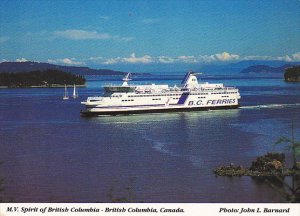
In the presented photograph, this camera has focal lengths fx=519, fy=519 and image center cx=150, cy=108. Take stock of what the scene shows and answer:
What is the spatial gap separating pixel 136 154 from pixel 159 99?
6118mm

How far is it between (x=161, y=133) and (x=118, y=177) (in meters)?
3.82

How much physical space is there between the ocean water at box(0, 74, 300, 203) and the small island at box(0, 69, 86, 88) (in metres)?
13.4

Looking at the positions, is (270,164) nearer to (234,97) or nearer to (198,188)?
(198,188)

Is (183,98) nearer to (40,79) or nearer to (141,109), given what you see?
(141,109)

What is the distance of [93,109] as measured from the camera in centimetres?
1224

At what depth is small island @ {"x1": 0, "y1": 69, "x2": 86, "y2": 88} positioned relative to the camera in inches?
1012

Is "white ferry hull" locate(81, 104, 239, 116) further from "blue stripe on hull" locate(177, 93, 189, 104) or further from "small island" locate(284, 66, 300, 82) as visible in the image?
"small island" locate(284, 66, 300, 82)

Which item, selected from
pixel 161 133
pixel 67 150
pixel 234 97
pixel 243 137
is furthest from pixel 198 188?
pixel 234 97

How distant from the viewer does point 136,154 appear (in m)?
6.92

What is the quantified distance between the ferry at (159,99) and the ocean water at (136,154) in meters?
0.42

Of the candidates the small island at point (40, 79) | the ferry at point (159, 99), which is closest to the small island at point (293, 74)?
the ferry at point (159, 99)

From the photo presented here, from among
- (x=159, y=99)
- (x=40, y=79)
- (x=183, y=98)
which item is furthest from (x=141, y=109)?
(x=40, y=79)

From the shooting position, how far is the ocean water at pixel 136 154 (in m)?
4.63

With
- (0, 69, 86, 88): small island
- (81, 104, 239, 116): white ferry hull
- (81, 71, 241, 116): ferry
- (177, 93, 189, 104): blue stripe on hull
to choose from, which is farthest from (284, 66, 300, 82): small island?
(0, 69, 86, 88): small island
